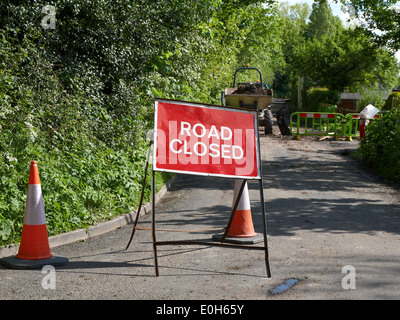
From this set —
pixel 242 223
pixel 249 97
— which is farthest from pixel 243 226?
pixel 249 97

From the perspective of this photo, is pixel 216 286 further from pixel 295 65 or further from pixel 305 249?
pixel 295 65

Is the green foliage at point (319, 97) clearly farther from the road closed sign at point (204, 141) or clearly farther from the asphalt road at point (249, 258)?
the road closed sign at point (204, 141)

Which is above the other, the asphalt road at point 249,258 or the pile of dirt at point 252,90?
the pile of dirt at point 252,90

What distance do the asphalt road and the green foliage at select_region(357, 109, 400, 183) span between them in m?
2.45

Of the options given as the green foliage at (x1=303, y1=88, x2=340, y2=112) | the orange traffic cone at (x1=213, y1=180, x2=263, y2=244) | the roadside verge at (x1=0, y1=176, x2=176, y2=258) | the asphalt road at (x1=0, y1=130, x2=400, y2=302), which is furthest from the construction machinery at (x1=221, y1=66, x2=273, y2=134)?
the green foliage at (x1=303, y1=88, x2=340, y2=112)

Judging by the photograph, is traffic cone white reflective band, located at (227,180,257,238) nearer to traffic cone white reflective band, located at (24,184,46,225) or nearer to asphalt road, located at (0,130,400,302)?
asphalt road, located at (0,130,400,302)

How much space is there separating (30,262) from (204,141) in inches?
87.4

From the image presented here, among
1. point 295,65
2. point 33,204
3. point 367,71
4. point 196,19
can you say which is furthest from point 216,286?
point 295,65

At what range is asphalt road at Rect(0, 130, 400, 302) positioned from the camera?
509 centimetres

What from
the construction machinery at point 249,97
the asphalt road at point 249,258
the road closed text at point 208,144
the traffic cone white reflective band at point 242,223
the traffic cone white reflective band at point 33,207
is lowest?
the asphalt road at point 249,258

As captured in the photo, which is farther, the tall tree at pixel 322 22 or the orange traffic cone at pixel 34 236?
the tall tree at pixel 322 22

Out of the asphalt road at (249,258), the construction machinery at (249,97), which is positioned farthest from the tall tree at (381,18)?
the asphalt road at (249,258)

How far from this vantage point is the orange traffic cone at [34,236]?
6.10 metres

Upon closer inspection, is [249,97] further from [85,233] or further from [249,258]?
[249,258]
